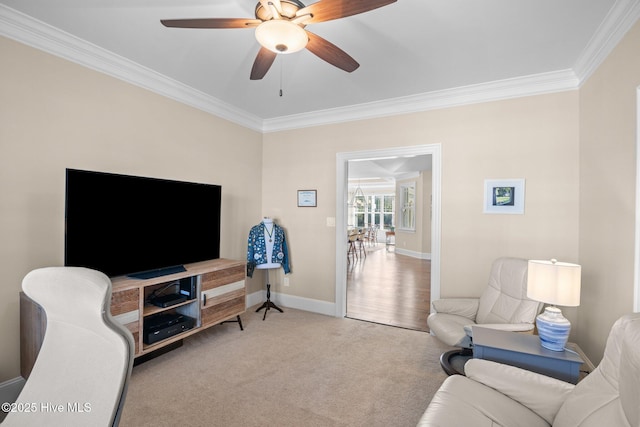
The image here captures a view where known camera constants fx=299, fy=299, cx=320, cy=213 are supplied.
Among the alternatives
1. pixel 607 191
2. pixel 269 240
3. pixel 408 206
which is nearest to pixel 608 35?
pixel 607 191

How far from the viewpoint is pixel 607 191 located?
7.66 ft

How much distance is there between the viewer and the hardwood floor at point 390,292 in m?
3.98

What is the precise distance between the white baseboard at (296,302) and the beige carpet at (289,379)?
54 cm

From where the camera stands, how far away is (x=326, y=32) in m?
2.29

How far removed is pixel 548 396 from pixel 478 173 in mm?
2353

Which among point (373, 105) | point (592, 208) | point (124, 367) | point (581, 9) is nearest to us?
point (124, 367)

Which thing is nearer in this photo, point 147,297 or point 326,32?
point 326,32

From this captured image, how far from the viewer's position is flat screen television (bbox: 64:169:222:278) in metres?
2.27

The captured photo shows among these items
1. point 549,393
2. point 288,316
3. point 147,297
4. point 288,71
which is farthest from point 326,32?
point 288,316

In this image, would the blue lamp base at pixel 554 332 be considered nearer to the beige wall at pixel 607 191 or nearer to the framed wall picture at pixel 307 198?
the beige wall at pixel 607 191

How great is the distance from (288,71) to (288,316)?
2974 mm

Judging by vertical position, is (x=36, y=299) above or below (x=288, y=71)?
below

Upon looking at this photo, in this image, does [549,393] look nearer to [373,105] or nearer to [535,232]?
[535,232]

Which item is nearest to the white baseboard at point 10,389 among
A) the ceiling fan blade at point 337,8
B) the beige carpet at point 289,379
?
the beige carpet at point 289,379
